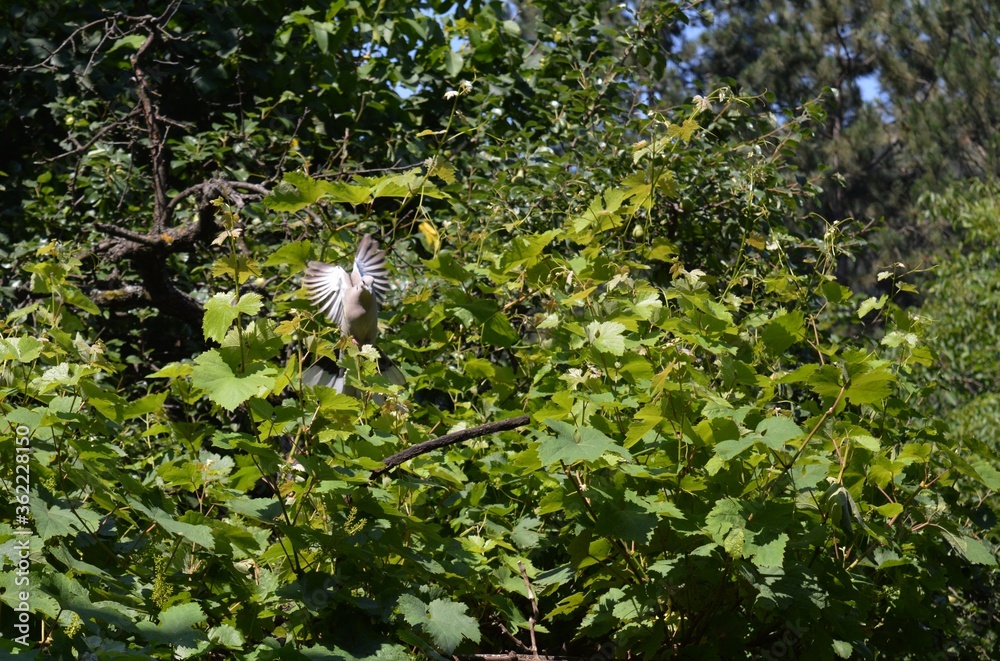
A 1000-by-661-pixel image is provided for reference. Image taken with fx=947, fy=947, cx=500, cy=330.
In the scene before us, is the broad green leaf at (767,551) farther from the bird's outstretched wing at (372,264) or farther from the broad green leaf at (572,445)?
the bird's outstretched wing at (372,264)

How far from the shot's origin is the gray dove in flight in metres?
1.65

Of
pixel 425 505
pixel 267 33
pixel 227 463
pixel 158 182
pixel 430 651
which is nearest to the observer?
pixel 430 651

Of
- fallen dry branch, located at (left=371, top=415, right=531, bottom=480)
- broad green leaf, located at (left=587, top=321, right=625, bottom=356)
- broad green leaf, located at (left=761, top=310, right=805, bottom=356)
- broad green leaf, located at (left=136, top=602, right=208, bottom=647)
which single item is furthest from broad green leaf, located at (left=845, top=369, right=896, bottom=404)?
broad green leaf, located at (left=136, top=602, right=208, bottom=647)

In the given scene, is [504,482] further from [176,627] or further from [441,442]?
[176,627]

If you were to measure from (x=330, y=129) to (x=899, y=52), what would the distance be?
15.3 m

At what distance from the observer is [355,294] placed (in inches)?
65.7

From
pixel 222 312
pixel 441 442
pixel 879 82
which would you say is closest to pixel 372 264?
pixel 441 442

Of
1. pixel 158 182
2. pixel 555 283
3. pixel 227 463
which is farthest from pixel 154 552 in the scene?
pixel 158 182

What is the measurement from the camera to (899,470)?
1.47 m

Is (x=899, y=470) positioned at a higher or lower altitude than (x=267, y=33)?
lower

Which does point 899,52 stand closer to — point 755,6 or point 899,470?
point 755,6

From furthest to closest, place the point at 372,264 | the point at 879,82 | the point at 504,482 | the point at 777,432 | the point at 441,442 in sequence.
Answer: the point at 879,82 < the point at 372,264 < the point at 504,482 < the point at 441,442 < the point at 777,432

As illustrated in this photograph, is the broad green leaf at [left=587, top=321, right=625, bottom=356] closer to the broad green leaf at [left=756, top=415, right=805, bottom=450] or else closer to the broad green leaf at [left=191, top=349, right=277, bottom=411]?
the broad green leaf at [left=756, top=415, right=805, bottom=450]

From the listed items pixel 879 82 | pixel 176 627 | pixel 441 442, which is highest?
pixel 879 82
